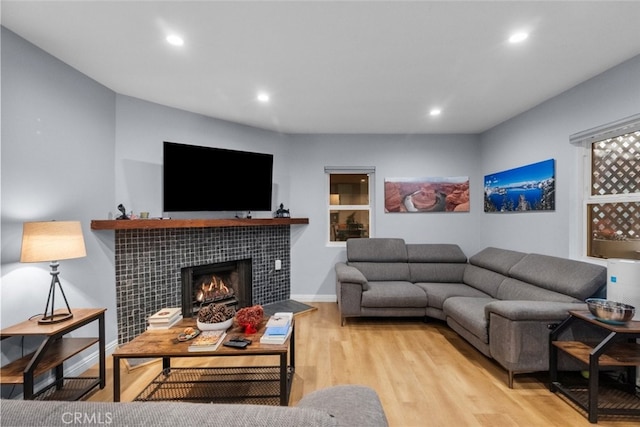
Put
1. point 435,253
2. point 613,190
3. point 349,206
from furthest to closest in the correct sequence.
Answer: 1. point 349,206
2. point 435,253
3. point 613,190

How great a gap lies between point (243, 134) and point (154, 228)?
1.64m

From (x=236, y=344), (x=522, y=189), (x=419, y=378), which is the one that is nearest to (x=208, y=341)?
(x=236, y=344)

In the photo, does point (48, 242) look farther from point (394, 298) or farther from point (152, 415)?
point (394, 298)

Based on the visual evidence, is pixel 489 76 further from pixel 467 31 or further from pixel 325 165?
pixel 325 165

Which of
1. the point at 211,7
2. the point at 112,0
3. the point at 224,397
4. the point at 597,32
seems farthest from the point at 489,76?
the point at 224,397

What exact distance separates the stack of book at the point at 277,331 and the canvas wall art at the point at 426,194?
2584 millimetres

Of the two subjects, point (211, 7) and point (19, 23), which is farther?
point (19, 23)

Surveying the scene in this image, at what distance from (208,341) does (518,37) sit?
284cm

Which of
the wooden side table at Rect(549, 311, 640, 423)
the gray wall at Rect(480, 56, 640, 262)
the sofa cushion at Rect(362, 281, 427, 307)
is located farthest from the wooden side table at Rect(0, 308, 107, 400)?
the gray wall at Rect(480, 56, 640, 262)

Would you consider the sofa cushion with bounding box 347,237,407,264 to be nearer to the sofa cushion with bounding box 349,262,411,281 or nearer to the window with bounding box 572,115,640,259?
the sofa cushion with bounding box 349,262,411,281

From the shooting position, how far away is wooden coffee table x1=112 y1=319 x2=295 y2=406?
70.1 inches

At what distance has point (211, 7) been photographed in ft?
5.37

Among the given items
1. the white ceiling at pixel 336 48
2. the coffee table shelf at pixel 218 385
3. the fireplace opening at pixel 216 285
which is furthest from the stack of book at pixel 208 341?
the white ceiling at pixel 336 48

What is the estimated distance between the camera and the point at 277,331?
195 centimetres
